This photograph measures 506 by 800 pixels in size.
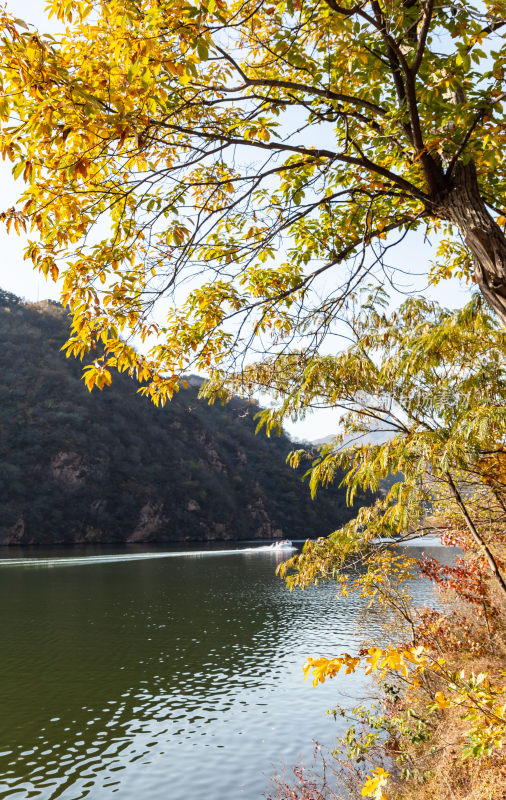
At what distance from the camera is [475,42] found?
309cm

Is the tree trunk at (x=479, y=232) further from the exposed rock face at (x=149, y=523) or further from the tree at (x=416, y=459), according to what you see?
the exposed rock face at (x=149, y=523)

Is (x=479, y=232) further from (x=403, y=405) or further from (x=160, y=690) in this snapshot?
(x=160, y=690)

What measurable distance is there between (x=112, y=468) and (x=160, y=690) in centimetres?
6193

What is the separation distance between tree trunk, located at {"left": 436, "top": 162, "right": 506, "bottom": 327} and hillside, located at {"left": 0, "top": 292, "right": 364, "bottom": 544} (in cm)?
5690

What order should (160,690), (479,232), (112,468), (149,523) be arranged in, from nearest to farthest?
(479,232) < (160,690) < (149,523) < (112,468)

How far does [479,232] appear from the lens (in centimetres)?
335

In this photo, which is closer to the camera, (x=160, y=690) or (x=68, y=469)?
(x=160, y=690)

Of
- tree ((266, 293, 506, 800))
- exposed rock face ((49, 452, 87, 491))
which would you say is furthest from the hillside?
tree ((266, 293, 506, 800))

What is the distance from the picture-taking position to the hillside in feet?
215

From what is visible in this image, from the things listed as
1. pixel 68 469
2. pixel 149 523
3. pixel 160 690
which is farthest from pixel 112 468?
pixel 160 690

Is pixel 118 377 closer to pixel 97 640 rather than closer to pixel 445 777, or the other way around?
pixel 97 640

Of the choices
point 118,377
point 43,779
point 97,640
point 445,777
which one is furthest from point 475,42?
point 118,377

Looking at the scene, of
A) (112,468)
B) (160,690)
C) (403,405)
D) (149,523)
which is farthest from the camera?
(112,468)

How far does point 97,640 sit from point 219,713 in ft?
26.7
